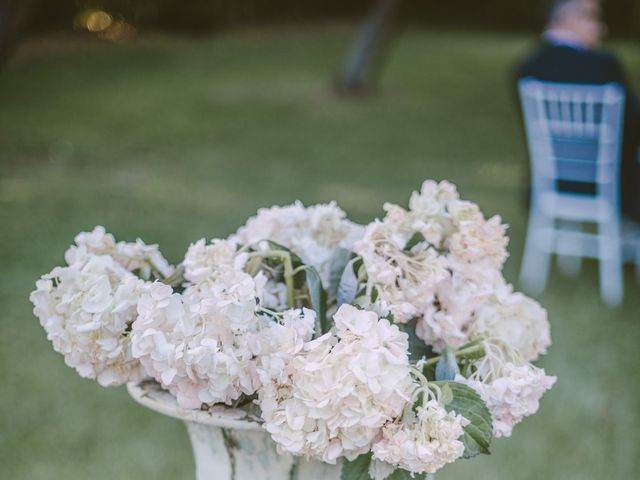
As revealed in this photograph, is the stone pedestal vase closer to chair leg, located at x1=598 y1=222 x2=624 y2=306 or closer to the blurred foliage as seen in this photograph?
chair leg, located at x1=598 y1=222 x2=624 y2=306

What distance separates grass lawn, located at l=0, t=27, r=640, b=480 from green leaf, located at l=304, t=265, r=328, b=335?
1853 millimetres

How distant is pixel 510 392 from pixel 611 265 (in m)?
3.72

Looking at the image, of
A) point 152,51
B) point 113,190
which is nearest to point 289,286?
point 113,190

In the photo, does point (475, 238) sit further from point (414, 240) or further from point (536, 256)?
point (536, 256)

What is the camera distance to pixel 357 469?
4.11ft

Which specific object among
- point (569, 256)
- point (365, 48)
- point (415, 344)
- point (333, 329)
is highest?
point (333, 329)

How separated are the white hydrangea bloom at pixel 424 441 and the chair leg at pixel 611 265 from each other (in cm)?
370

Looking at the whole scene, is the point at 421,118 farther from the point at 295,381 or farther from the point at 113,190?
the point at 295,381

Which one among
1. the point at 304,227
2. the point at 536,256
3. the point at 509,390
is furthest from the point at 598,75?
the point at 509,390

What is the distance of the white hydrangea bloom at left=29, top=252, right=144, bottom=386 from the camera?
4.13 feet

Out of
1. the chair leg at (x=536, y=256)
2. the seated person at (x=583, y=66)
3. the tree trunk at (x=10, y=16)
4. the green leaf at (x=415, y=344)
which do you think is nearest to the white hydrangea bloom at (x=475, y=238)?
the green leaf at (x=415, y=344)

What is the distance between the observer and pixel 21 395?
3.54 meters

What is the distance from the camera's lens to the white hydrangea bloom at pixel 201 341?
3.81 feet

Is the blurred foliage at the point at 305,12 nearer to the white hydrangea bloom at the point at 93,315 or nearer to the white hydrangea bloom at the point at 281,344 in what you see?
the white hydrangea bloom at the point at 93,315
